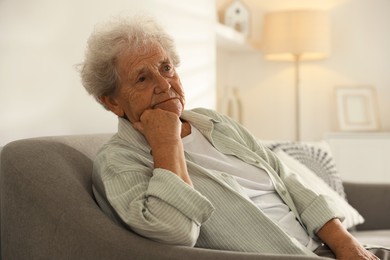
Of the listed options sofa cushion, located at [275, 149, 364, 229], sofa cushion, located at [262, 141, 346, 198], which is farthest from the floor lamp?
sofa cushion, located at [275, 149, 364, 229]

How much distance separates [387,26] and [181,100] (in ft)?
11.1

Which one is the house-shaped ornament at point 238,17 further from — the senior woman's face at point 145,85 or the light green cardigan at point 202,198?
the senior woman's face at point 145,85

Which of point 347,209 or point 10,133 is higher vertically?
point 10,133

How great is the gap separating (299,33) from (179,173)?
10.4 feet

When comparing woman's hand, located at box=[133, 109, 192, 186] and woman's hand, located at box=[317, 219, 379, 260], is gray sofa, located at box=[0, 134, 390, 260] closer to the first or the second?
woman's hand, located at box=[133, 109, 192, 186]

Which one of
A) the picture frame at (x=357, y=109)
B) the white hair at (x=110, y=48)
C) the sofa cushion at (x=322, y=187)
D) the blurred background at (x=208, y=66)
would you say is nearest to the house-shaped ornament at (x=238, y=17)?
the blurred background at (x=208, y=66)

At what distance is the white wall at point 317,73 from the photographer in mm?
4645

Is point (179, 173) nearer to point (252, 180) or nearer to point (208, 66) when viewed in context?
point (252, 180)

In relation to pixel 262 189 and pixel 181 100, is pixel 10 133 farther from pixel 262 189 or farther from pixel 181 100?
pixel 262 189

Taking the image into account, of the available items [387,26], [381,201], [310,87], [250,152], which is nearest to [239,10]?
[310,87]

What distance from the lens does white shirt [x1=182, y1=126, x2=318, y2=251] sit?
64.9 inches

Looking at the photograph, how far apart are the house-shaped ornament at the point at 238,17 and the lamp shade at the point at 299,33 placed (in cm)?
26

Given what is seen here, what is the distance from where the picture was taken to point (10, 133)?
5.58 feet

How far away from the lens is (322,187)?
2377 millimetres
